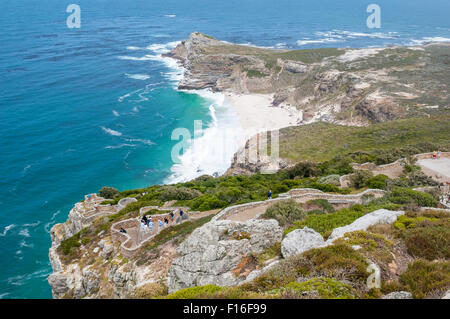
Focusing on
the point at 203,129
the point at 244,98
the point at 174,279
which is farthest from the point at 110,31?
the point at 174,279

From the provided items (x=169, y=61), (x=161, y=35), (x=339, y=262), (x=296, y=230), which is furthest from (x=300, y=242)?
(x=161, y=35)

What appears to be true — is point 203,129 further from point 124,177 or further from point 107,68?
point 107,68

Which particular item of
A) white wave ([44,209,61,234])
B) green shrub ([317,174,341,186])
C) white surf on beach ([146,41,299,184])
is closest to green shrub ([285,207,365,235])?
green shrub ([317,174,341,186])

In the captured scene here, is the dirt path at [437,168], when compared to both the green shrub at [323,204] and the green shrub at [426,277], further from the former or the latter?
the green shrub at [426,277]

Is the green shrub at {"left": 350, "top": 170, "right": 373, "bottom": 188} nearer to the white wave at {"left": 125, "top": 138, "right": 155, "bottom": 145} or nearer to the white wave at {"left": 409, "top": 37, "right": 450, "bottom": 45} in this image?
the white wave at {"left": 125, "top": 138, "right": 155, "bottom": 145}

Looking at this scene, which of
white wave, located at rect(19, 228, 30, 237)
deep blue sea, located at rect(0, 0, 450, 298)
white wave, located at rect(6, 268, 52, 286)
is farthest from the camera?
deep blue sea, located at rect(0, 0, 450, 298)

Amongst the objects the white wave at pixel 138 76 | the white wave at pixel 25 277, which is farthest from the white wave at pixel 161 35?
the white wave at pixel 25 277
